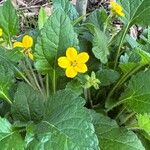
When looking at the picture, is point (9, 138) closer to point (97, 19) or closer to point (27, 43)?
point (27, 43)

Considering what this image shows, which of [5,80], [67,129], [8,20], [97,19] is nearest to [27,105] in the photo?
[5,80]

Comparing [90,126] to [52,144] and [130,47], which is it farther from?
[130,47]

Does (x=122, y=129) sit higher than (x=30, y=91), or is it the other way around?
(x=30, y=91)

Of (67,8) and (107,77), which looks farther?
(67,8)

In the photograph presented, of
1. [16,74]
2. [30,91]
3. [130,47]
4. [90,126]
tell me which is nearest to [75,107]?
[90,126]

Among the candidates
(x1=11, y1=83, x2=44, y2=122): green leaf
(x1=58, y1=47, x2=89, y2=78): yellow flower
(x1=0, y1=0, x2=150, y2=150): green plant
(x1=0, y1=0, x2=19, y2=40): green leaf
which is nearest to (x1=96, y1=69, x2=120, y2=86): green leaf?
(x1=0, y1=0, x2=150, y2=150): green plant

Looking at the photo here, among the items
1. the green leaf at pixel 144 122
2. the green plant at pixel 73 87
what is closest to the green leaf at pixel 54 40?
the green plant at pixel 73 87
